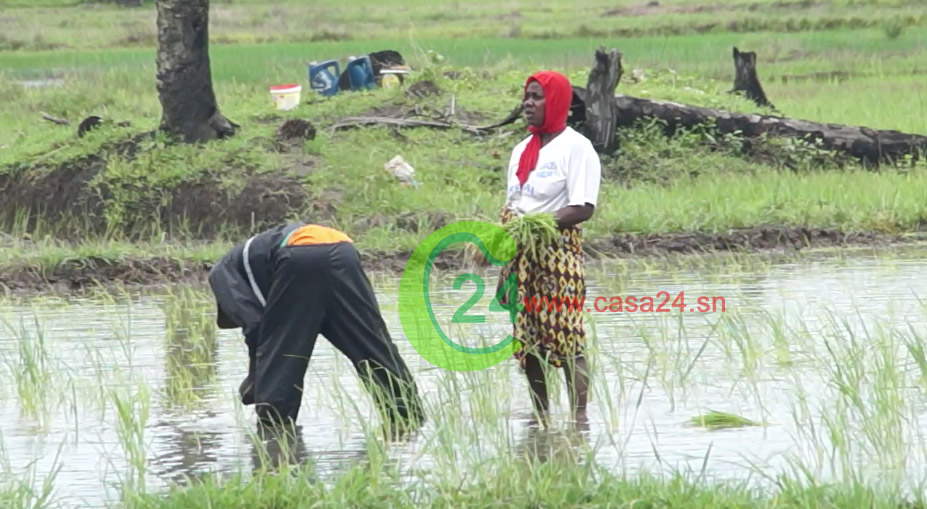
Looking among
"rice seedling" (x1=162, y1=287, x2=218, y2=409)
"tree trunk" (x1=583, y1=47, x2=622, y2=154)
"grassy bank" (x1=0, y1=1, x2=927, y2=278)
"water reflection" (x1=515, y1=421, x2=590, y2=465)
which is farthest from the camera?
"tree trunk" (x1=583, y1=47, x2=622, y2=154)

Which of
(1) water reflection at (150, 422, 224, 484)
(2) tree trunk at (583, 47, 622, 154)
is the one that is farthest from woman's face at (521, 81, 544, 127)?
(2) tree trunk at (583, 47, 622, 154)

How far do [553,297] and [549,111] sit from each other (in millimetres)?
734

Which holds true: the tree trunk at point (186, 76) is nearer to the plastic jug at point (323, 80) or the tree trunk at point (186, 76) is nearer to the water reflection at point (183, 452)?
the plastic jug at point (323, 80)

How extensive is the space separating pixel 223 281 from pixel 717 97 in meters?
10.5

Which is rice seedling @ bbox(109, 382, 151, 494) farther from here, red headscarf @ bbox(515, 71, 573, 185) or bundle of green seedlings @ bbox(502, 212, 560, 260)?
red headscarf @ bbox(515, 71, 573, 185)

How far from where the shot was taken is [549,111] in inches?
263

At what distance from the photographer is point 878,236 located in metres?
11.8

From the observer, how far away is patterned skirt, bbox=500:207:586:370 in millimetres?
6742

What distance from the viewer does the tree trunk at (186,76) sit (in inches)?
550

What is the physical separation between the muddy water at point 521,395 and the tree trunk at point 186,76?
4.00 metres

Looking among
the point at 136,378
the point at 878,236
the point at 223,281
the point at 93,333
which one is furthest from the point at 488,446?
the point at 878,236

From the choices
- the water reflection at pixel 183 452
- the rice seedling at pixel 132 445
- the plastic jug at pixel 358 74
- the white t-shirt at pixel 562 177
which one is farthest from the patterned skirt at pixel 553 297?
the plastic jug at pixel 358 74

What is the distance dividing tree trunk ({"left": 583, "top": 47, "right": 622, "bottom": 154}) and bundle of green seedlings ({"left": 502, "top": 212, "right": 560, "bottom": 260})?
23.9 feet

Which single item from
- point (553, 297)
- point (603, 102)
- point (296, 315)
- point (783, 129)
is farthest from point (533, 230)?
point (783, 129)
